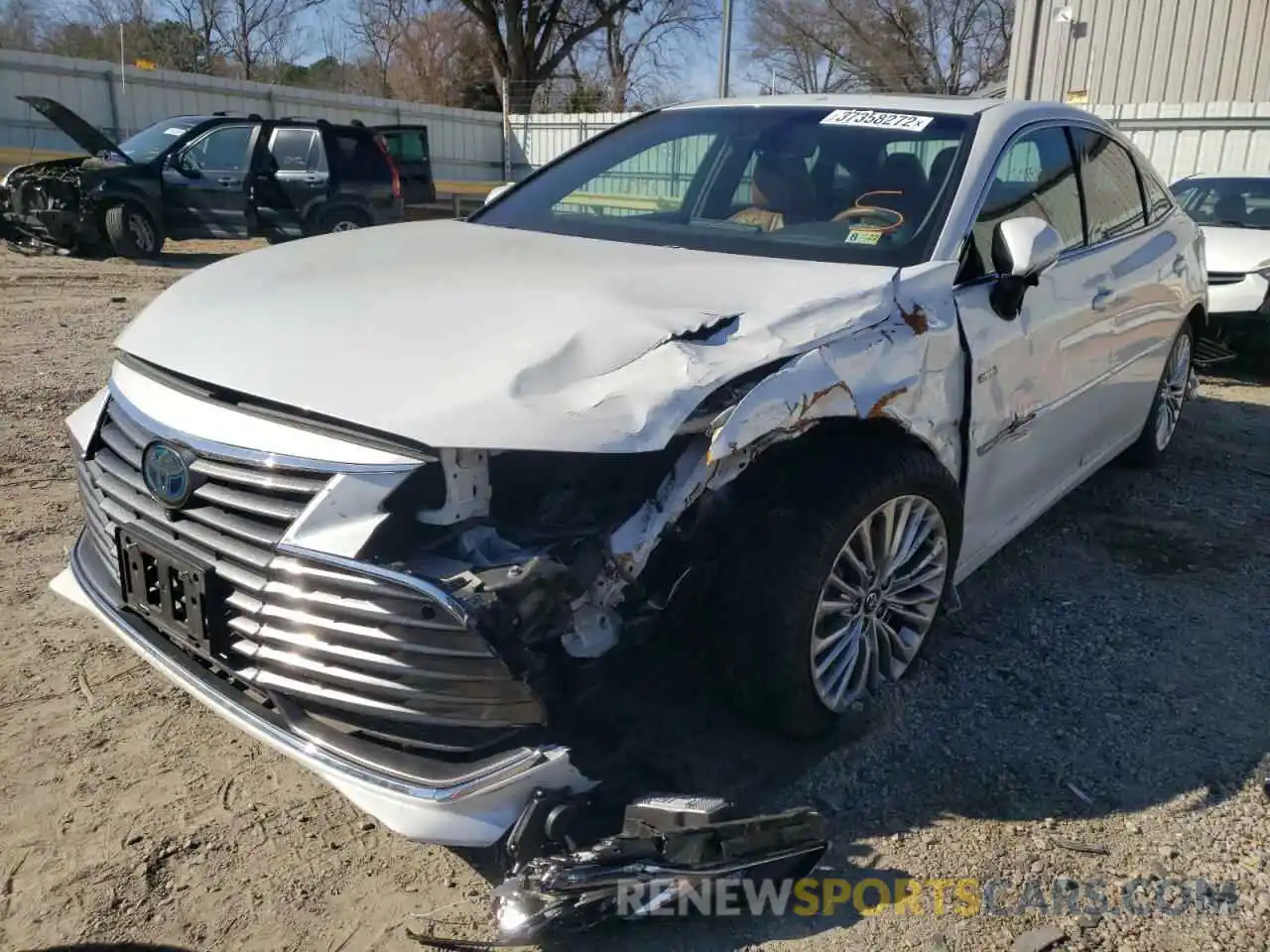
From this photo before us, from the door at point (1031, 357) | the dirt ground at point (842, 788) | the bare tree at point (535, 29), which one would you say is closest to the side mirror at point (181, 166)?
the dirt ground at point (842, 788)

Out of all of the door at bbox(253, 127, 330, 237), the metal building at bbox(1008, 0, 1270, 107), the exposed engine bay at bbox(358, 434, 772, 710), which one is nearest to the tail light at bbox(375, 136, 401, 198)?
the door at bbox(253, 127, 330, 237)

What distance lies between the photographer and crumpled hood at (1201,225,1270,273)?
7.71 metres

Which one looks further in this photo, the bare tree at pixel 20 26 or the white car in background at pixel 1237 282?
the bare tree at pixel 20 26

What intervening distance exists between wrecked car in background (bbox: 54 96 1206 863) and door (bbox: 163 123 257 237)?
35.1ft

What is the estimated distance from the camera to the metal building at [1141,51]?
16219 millimetres

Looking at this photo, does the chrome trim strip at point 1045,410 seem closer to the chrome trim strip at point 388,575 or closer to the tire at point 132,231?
the chrome trim strip at point 388,575

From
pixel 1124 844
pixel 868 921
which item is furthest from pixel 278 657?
pixel 1124 844

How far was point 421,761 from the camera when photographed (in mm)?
2105

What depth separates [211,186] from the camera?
1301cm

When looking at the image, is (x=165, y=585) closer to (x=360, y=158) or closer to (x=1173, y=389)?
(x=1173, y=389)

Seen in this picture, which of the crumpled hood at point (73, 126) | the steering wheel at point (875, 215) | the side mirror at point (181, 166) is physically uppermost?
the crumpled hood at point (73, 126)

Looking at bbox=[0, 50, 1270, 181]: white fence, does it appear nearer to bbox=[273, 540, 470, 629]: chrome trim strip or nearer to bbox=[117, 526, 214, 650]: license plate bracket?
bbox=[117, 526, 214, 650]: license plate bracket

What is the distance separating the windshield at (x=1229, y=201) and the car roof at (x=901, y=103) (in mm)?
5685

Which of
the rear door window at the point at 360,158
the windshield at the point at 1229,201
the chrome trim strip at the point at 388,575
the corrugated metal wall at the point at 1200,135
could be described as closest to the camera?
the chrome trim strip at the point at 388,575
